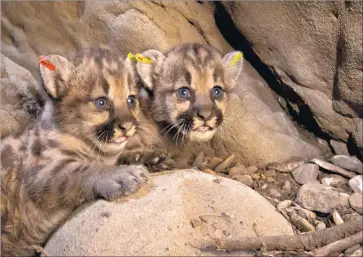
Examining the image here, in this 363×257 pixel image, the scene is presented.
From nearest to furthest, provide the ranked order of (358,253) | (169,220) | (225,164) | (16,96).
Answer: (358,253) < (169,220) < (225,164) < (16,96)

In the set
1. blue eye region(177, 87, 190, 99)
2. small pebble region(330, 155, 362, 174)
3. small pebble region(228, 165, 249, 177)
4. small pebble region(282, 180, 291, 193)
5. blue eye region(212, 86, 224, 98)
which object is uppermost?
blue eye region(212, 86, 224, 98)

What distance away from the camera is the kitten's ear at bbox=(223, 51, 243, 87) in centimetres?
412

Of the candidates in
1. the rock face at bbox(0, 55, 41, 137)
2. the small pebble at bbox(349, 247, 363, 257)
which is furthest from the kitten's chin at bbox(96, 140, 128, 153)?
the small pebble at bbox(349, 247, 363, 257)

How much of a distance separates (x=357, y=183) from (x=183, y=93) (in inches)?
55.5

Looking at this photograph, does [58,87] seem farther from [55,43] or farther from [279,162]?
[279,162]

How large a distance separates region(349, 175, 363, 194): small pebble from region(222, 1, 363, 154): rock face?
1.12 ft

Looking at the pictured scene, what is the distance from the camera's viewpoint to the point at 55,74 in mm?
3674

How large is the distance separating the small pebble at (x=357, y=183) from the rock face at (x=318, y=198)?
0.53 ft

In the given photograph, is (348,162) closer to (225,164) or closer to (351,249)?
(225,164)

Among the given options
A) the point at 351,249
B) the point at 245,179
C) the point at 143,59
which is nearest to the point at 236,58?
the point at 143,59

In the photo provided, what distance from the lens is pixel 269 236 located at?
2920 millimetres

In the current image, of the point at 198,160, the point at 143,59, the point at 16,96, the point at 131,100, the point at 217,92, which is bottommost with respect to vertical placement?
the point at 198,160

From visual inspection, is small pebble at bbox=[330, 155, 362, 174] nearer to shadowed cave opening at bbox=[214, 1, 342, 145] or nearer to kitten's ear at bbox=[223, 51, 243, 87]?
shadowed cave opening at bbox=[214, 1, 342, 145]

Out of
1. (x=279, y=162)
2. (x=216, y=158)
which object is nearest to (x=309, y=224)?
(x=279, y=162)
